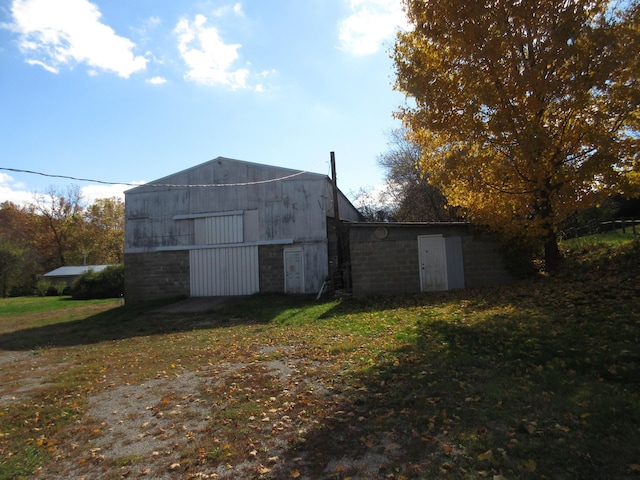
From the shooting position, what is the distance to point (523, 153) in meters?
11.4

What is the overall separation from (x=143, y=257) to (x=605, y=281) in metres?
20.9

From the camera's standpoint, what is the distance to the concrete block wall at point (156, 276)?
73.9 ft

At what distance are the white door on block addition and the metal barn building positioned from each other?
50 millimetres

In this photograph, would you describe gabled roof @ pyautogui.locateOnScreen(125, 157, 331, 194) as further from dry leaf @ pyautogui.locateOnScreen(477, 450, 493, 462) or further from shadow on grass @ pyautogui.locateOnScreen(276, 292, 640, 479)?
dry leaf @ pyautogui.locateOnScreen(477, 450, 493, 462)

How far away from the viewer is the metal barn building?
69.9 feet

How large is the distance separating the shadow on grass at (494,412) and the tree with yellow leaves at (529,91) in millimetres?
5932

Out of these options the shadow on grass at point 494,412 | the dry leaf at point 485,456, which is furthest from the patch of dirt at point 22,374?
the dry leaf at point 485,456

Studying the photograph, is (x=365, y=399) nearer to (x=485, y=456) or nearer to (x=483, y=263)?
(x=485, y=456)

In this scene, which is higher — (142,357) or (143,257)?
(143,257)

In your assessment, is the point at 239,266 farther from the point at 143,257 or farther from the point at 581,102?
the point at 581,102

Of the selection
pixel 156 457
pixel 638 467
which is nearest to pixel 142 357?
pixel 156 457

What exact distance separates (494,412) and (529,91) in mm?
10025

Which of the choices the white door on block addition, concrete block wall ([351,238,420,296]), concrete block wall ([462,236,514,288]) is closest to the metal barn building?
the white door on block addition

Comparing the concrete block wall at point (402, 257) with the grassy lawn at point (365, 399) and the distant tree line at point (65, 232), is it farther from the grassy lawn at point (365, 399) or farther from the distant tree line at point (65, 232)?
the distant tree line at point (65, 232)
